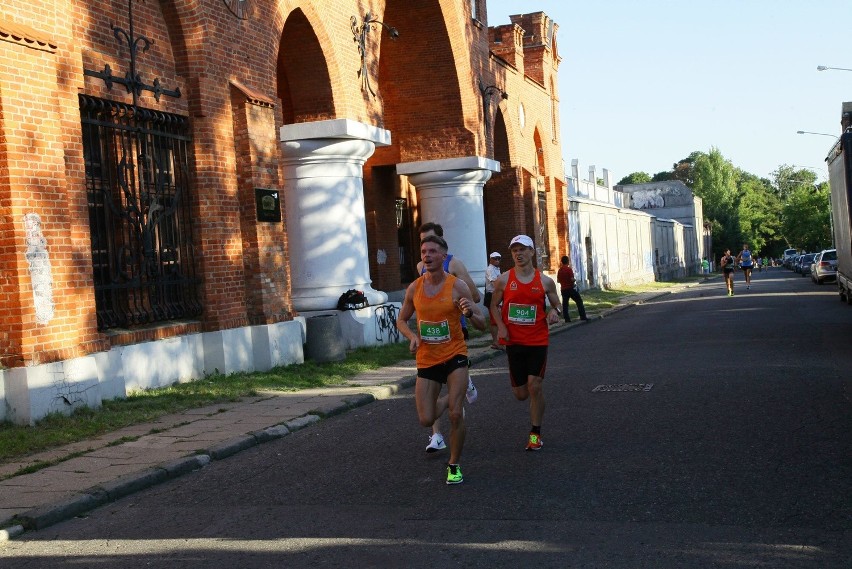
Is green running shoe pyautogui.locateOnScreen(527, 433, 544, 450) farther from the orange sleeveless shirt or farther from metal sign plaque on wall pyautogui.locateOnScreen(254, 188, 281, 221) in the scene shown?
metal sign plaque on wall pyautogui.locateOnScreen(254, 188, 281, 221)

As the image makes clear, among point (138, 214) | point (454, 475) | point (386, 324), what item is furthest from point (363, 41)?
point (454, 475)

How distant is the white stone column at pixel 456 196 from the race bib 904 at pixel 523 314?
1679 cm

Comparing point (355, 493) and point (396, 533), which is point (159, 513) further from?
point (396, 533)

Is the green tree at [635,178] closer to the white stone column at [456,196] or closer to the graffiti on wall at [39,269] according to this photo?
the white stone column at [456,196]

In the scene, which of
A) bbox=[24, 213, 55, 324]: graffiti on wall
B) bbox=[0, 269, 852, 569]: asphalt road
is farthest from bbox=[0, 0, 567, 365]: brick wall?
bbox=[0, 269, 852, 569]: asphalt road

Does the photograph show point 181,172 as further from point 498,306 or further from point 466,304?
point 466,304

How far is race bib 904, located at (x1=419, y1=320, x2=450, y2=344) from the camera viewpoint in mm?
7949

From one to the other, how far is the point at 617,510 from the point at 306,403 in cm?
637

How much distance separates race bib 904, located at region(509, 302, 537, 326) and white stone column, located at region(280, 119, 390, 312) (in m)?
9.80

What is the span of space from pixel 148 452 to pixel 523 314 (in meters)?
3.46

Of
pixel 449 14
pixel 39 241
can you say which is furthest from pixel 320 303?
pixel 449 14

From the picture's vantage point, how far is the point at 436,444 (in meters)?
8.77

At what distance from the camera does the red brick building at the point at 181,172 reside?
1080 centimetres

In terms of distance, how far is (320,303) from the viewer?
18.7 meters
